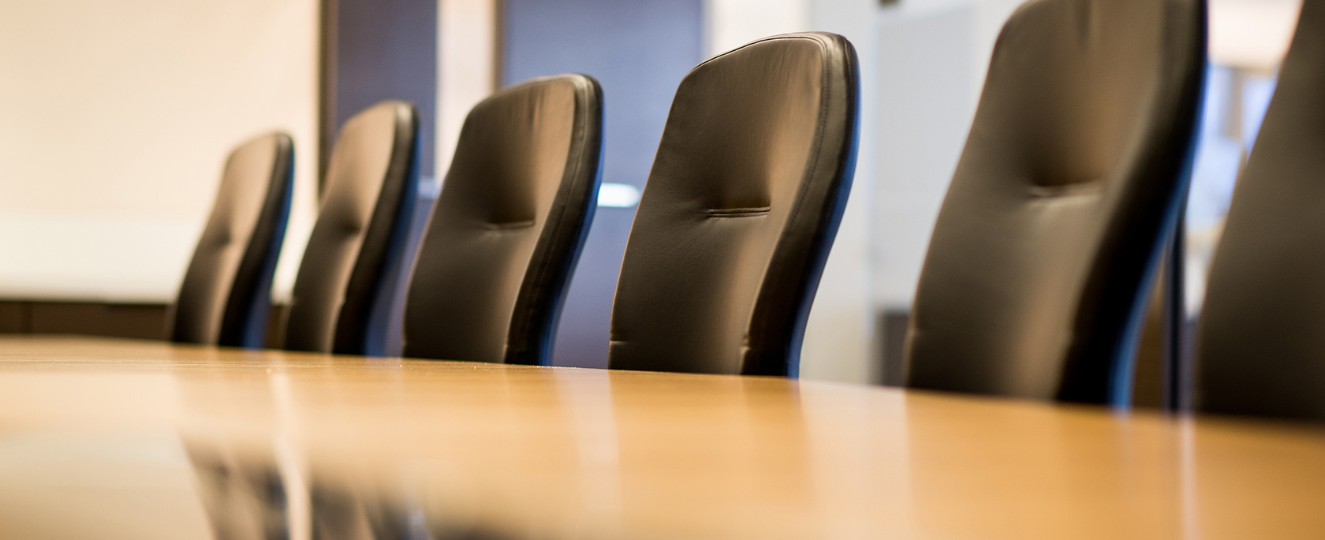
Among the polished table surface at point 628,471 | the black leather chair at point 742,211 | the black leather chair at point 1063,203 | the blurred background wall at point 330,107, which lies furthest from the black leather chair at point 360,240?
the blurred background wall at point 330,107

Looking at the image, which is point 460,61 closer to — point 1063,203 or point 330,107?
point 330,107

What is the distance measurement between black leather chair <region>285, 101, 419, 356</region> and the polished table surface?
1263 millimetres

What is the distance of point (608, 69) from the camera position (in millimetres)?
4047

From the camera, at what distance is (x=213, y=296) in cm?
246

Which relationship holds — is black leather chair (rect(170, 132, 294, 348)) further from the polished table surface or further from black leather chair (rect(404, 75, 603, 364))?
the polished table surface

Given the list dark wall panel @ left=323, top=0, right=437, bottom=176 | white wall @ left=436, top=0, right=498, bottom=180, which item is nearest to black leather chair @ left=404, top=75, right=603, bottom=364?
dark wall panel @ left=323, top=0, right=437, bottom=176

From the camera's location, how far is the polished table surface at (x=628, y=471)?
0.19m

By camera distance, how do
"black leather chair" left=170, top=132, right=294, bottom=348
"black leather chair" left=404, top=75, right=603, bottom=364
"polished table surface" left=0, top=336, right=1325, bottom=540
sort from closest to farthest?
1. "polished table surface" left=0, top=336, right=1325, bottom=540
2. "black leather chair" left=404, top=75, right=603, bottom=364
3. "black leather chair" left=170, top=132, right=294, bottom=348

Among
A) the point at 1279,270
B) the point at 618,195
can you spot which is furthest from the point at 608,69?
the point at 1279,270

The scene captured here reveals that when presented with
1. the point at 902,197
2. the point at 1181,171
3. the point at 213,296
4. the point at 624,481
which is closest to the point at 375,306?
the point at 213,296

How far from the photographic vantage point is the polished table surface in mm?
193

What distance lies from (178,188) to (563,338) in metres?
1.50

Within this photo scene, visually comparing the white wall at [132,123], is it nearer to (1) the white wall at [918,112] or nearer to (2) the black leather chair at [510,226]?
(1) the white wall at [918,112]

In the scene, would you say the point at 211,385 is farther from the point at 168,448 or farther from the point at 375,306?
the point at 375,306
